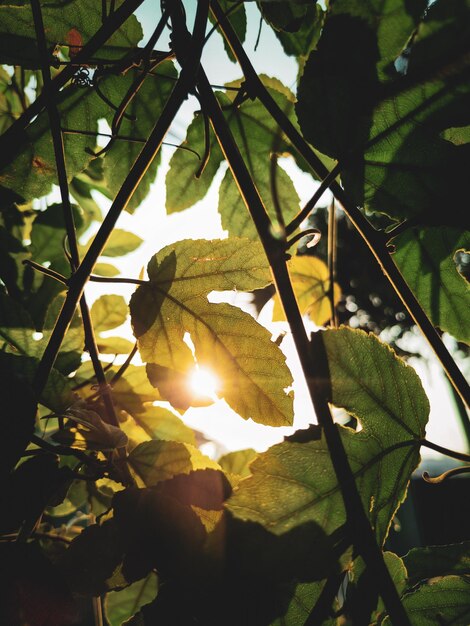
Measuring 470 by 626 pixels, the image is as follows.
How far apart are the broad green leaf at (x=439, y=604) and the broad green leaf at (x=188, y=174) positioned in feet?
2.17

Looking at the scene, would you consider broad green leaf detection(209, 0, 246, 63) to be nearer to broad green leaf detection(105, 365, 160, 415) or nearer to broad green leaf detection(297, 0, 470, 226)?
broad green leaf detection(297, 0, 470, 226)

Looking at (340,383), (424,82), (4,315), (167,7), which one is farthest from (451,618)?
(167,7)

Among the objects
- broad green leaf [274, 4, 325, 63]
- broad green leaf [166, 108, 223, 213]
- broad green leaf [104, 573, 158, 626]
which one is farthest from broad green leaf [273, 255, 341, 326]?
broad green leaf [104, 573, 158, 626]

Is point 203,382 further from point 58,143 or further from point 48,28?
point 48,28

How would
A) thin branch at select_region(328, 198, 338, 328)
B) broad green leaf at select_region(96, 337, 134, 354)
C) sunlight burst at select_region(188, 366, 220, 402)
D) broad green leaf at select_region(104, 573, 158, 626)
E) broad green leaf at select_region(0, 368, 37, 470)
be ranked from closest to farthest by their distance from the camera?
broad green leaf at select_region(0, 368, 37, 470) → sunlight burst at select_region(188, 366, 220, 402) → broad green leaf at select_region(104, 573, 158, 626) → thin branch at select_region(328, 198, 338, 328) → broad green leaf at select_region(96, 337, 134, 354)

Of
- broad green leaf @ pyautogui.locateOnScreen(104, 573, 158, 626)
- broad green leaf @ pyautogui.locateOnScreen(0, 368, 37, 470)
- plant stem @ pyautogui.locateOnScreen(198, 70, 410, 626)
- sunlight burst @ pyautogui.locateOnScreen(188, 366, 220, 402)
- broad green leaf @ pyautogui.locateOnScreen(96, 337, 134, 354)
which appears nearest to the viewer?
plant stem @ pyautogui.locateOnScreen(198, 70, 410, 626)

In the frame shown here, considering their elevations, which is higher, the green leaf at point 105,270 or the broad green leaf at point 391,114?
the green leaf at point 105,270

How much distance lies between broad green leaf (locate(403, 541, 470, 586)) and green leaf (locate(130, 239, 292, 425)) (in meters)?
0.32

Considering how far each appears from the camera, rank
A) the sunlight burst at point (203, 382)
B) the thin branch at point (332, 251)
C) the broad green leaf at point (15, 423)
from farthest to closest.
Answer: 1. the thin branch at point (332, 251)
2. the sunlight burst at point (203, 382)
3. the broad green leaf at point (15, 423)

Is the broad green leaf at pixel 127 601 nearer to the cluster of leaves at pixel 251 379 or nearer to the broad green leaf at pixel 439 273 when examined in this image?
the cluster of leaves at pixel 251 379

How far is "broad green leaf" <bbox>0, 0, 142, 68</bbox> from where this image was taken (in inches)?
24.5

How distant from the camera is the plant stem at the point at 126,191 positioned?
480 millimetres

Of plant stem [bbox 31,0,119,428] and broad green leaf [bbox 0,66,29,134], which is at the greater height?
broad green leaf [bbox 0,66,29,134]

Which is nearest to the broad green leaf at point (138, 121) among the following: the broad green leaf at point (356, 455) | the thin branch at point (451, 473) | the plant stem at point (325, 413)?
the plant stem at point (325, 413)
